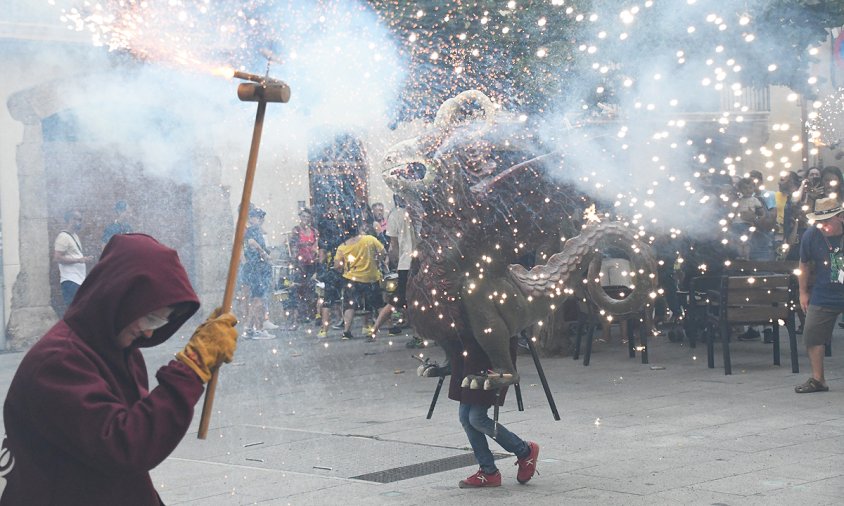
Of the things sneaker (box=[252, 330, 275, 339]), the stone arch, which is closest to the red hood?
the stone arch

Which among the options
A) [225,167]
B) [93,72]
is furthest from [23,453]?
[225,167]

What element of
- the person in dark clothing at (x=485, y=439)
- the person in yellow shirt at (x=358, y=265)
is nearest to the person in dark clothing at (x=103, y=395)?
the person in dark clothing at (x=485, y=439)

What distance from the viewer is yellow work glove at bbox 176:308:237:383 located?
10.4ft

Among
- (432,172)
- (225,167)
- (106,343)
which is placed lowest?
(106,343)

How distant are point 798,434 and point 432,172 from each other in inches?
120

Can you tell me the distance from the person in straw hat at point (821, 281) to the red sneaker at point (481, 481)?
12.5 feet

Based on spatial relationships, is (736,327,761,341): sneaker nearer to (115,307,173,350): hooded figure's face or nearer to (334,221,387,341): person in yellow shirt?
(334,221,387,341): person in yellow shirt

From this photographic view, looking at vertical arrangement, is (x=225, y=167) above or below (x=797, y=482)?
above

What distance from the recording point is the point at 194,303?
316 centimetres

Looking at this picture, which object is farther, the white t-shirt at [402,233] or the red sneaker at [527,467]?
the white t-shirt at [402,233]

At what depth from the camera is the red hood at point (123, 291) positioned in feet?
9.96

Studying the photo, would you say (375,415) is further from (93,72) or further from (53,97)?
(53,97)

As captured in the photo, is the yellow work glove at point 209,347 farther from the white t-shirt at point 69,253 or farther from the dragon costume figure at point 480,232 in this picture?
the white t-shirt at point 69,253

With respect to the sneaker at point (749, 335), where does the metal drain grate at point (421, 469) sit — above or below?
below
